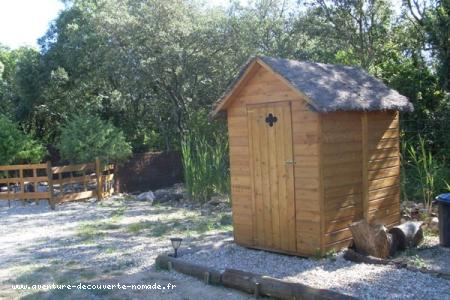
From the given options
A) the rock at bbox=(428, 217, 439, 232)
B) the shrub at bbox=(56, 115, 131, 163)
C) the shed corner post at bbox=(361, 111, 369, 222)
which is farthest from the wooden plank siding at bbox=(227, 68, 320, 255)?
the shrub at bbox=(56, 115, 131, 163)

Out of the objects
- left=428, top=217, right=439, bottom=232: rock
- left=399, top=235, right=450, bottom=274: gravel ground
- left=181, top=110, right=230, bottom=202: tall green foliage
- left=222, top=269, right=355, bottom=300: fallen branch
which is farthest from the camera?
left=181, top=110, right=230, bottom=202: tall green foliage

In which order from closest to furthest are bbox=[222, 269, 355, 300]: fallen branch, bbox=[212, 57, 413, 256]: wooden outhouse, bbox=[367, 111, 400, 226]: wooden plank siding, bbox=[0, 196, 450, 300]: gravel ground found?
bbox=[222, 269, 355, 300]: fallen branch → bbox=[0, 196, 450, 300]: gravel ground → bbox=[212, 57, 413, 256]: wooden outhouse → bbox=[367, 111, 400, 226]: wooden plank siding

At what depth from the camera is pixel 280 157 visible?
6758 mm

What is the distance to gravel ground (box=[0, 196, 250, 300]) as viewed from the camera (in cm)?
568

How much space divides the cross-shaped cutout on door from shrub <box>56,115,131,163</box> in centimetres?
848

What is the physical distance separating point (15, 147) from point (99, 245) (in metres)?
8.50

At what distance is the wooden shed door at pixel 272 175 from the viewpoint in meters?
6.67

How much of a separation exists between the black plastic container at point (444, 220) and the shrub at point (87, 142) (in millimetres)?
9956

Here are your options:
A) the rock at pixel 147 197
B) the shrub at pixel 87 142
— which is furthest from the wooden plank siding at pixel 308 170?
the shrub at pixel 87 142

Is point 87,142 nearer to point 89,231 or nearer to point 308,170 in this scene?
point 89,231

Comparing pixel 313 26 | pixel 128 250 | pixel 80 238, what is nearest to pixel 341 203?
pixel 128 250

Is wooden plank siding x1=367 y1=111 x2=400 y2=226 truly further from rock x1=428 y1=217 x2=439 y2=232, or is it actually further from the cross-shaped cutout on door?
the cross-shaped cutout on door

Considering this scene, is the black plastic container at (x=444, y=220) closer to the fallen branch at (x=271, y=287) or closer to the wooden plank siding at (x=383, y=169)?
the wooden plank siding at (x=383, y=169)

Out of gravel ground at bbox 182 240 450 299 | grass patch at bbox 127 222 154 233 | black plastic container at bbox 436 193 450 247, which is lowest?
grass patch at bbox 127 222 154 233
